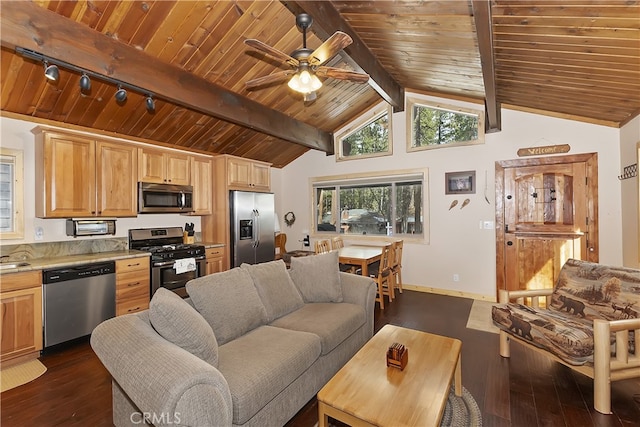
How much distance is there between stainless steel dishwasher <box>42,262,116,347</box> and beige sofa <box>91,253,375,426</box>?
1743 millimetres

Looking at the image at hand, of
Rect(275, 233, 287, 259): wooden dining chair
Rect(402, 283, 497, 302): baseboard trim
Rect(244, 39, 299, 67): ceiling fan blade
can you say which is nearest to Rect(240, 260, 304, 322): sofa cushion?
Rect(244, 39, 299, 67): ceiling fan blade

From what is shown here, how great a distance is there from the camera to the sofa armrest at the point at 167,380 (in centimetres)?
123

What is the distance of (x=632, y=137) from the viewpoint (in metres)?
3.47

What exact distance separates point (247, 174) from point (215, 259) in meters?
1.63

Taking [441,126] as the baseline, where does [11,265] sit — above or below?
below

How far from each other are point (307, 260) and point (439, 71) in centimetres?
326

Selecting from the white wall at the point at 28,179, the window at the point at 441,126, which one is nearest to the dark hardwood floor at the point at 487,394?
the white wall at the point at 28,179

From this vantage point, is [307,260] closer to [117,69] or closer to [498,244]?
[117,69]

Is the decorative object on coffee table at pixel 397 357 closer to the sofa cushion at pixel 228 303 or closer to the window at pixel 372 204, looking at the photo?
the sofa cushion at pixel 228 303

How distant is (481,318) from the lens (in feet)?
12.7

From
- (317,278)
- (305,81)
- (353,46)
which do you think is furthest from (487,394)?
(353,46)

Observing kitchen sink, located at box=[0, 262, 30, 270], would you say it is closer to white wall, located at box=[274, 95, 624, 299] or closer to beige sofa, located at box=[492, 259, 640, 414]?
beige sofa, located at box=[492, 259, 640, 414]

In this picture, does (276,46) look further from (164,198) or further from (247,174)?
(164,198)

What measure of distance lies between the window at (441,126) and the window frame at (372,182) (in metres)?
0.52
